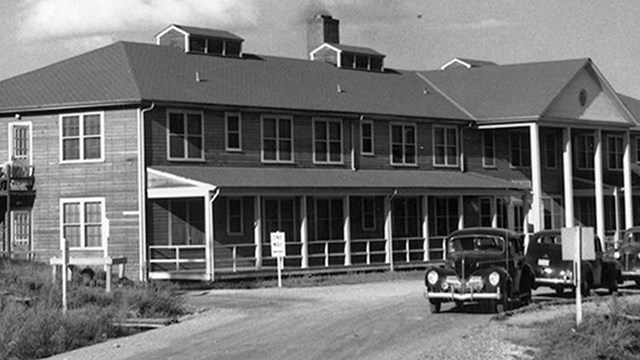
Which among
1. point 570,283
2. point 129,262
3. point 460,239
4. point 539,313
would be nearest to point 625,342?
point 539,313

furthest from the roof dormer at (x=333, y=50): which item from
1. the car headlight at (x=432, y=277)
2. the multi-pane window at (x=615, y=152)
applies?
the car headlight at (x=432, y=277)

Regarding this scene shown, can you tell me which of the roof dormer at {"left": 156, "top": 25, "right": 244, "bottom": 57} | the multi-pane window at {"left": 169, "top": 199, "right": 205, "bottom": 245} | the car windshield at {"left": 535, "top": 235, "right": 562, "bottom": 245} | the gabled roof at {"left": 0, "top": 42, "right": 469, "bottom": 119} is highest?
the roof dormer at {"left": 156, "top": 25, "right": 244, "bottom": 57}

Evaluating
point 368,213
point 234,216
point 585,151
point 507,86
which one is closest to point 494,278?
point 234,216

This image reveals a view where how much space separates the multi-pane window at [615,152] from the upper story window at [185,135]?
87.9 ft

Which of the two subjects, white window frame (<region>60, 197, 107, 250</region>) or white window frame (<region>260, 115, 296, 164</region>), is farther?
white window frame (<region>260, 115, 296, 164</region>)

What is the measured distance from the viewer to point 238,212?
41562mm

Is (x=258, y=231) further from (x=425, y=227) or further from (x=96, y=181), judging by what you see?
(x=425, y=227)

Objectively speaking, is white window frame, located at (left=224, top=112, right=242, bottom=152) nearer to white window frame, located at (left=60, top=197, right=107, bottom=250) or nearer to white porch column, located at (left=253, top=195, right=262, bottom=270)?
white porch column, located at (left=253, top=195, right=262, bottom=270)

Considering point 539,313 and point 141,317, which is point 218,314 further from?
point 539,313

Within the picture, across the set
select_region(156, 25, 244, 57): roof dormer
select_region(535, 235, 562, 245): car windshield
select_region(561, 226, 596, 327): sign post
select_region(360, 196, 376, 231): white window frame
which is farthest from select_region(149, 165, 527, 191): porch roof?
select_region(561, 226, 596, 327): sign post

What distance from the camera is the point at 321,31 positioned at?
55781 millimetres

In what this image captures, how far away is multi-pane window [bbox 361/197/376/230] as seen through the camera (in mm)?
46219

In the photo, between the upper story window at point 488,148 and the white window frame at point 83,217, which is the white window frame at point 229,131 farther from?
the upper story window at point 488,148

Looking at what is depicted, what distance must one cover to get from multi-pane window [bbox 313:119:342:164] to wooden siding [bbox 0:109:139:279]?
8542mm
